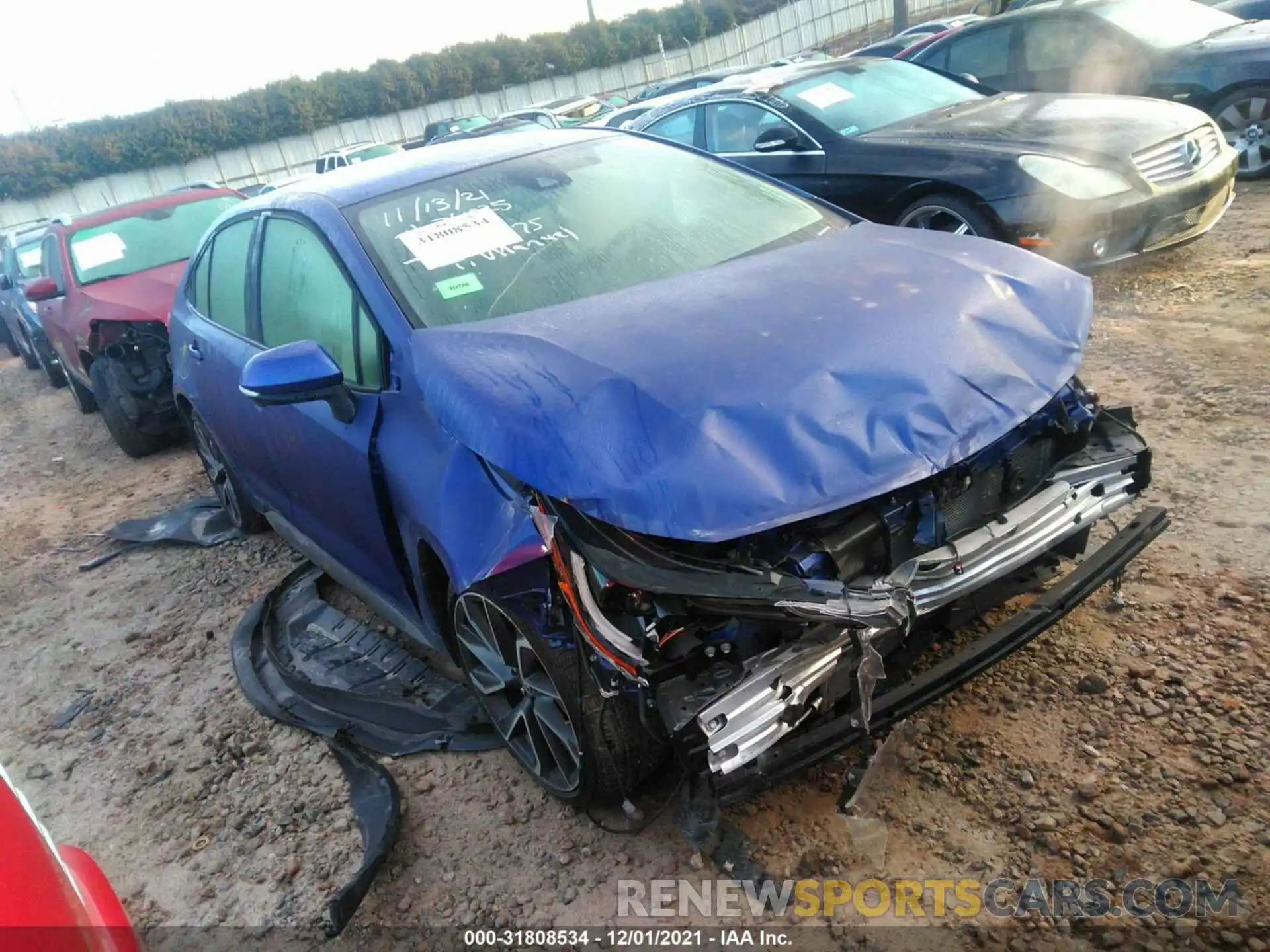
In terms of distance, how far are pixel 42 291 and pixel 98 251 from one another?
21.3 inches

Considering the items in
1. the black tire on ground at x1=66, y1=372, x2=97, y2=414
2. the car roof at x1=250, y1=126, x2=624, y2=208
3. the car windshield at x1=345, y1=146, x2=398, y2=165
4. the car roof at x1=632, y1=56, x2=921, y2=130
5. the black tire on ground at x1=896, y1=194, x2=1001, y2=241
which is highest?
the car windshield at x1=345, y1=146, x2=398, y2=165

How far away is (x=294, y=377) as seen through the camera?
8.34 ft

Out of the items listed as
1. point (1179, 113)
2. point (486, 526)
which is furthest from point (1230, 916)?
point (1179, 113)

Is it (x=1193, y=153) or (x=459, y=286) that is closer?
(x=459, y=286)

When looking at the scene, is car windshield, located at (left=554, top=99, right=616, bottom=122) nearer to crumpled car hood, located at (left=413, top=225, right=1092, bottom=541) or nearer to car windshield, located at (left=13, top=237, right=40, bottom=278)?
car windshield, located at (left=13, top=237, right=40, bottom=278)

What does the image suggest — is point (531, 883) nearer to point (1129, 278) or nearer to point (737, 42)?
point (1129, 278)

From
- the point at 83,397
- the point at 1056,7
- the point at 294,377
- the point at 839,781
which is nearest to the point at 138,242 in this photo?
the point at 83,397

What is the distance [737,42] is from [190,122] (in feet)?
76.5

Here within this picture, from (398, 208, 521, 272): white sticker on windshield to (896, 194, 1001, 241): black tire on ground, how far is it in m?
3.07

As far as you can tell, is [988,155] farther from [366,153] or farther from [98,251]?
[366,153]

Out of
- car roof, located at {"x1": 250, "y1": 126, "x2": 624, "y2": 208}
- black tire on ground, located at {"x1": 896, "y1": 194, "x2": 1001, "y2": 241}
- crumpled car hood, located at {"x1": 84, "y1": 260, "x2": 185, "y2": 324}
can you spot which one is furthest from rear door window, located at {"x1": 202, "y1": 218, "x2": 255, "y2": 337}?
black tire on ground, located at {"x1": 896, "y1": 194, "x2": 1001, "y2": 241}

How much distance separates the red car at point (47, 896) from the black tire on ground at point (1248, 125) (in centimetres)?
819

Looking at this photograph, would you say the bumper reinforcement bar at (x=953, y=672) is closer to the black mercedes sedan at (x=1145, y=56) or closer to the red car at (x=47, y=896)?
the red car at (x=47, y=896)

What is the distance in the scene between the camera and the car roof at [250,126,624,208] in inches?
121
